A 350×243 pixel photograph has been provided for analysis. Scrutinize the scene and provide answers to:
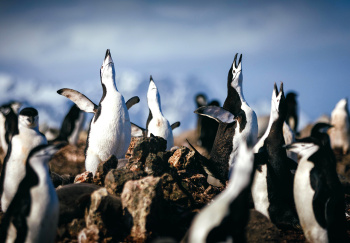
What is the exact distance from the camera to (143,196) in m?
4.91

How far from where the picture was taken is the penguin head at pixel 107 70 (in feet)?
Result: 25.3

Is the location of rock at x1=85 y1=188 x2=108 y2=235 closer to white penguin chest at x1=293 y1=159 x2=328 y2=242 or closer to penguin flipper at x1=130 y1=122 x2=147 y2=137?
white penguin chest at x1=293 y1=159 x2=328 y2=242

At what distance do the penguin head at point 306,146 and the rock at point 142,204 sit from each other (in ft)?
5.79

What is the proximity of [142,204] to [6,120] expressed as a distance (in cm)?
1120

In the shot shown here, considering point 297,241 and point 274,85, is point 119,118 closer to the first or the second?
point 274,85

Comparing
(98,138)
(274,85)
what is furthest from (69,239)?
(274,85)

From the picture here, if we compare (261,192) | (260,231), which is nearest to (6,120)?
(261,192)

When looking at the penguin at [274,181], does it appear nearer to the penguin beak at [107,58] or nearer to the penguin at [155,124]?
the penguin beak at [107,58]

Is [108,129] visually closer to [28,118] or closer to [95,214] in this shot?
[28,118]

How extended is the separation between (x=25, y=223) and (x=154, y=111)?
6.10 m

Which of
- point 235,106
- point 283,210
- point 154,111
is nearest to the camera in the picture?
point 283,210

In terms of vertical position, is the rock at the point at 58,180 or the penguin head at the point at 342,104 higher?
the penguin head at the point at 342,104

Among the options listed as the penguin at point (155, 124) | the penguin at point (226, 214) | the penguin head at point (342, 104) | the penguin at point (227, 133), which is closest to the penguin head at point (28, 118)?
the penguin at point (226, 214)

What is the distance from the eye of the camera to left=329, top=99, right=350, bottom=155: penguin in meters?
16.2
